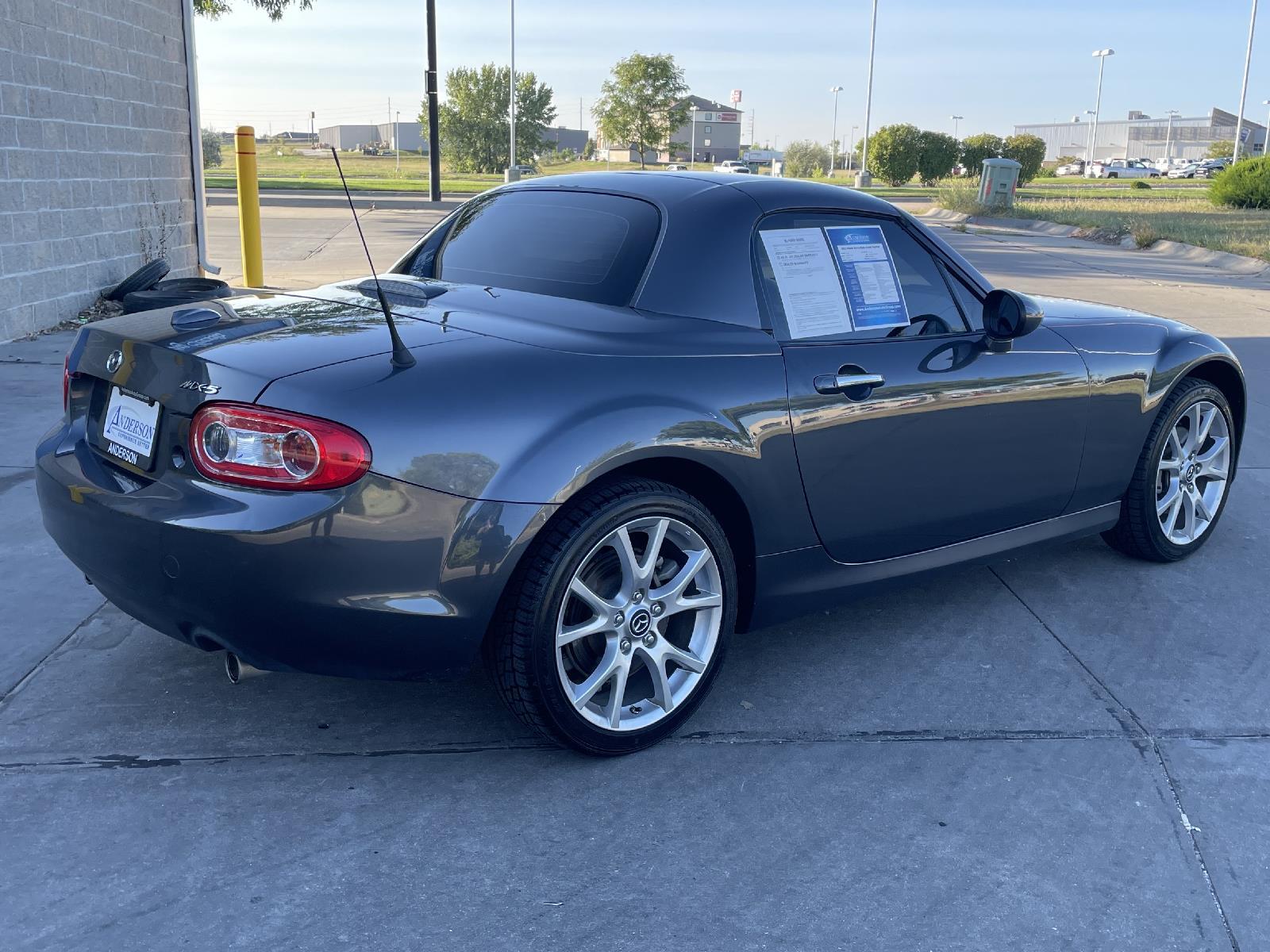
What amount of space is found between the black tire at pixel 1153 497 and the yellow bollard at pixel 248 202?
8075 mm

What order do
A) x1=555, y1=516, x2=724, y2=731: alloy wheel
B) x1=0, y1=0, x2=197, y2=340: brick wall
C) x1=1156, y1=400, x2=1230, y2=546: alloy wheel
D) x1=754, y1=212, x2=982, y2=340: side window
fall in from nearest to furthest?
x1=555, y1=516, x2=724, y2=731: alloy wheel → x1=754, y1=212, x2=982, y2=340: side window → x1=1156, y1=400, x2=1230, y2=546: alloy wheel → x1=0, y1=0, x2=197, y2=340: brick wall

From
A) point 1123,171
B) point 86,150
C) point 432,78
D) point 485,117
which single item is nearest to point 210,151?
point 485,117

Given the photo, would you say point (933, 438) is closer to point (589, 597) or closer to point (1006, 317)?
point (1006, 317)

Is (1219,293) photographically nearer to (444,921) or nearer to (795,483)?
(795,483)

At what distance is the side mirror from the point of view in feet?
12.9

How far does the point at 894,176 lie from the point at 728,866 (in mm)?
47820

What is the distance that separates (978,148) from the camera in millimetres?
48688

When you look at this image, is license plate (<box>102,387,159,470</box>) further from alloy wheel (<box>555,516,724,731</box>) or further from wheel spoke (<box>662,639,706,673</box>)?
wheel spoke (<box>662,639,706,673</box>)

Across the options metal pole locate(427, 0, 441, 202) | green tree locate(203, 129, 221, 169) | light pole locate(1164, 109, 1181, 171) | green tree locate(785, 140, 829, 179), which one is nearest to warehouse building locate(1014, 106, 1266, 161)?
light pole locate(1164, 109, 1181, 171)

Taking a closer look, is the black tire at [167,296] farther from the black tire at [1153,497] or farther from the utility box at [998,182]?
the utility box at [998,182]

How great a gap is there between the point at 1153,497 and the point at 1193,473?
0.34 metres

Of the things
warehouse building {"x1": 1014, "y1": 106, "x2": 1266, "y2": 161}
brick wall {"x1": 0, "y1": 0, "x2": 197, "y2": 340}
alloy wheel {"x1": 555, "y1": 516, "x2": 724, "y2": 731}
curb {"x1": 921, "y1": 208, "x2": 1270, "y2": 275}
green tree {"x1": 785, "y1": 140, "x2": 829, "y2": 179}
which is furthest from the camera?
warehouse building {"x1": 1014, "y1": 106, "x2": 1266, "y2": 161}

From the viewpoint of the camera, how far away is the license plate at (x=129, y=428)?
3.00 metres

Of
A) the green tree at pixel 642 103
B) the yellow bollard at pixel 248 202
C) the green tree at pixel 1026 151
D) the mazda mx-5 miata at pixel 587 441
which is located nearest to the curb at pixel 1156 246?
the yellow bollard at pixel 248 202
